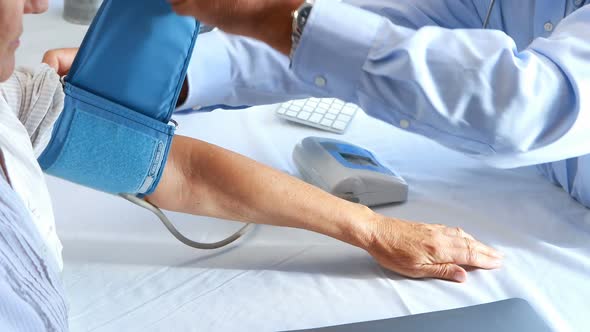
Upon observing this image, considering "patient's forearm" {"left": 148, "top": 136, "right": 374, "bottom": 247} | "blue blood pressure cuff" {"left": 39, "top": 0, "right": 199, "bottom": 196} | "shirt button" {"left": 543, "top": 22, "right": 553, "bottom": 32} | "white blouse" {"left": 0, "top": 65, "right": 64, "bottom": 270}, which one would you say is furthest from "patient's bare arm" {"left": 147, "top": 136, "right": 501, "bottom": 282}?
"shirt button" {"left": 543, "top": 22, "right": 553, "bottom": 32}

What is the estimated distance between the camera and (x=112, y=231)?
109 centimetres

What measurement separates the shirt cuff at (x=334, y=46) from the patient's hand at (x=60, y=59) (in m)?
0.43

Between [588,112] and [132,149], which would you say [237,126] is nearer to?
[132,149]

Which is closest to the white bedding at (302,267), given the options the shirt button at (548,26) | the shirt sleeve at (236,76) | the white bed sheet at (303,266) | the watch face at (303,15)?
the white bed sheet at (303,266)

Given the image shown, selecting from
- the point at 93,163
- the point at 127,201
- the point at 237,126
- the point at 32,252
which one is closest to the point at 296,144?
the point at 237,126

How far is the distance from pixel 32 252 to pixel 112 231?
1.25 feet

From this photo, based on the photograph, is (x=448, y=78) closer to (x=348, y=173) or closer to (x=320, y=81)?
(x=320, y=81)

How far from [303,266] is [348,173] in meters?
0.20

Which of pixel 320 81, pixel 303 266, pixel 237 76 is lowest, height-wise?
pixel 303 266

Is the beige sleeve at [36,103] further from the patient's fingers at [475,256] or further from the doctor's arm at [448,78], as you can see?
the patient's fingers at [475,256]

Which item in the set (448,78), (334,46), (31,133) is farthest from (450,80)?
(31,133)

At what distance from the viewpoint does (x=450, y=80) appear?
92 cm

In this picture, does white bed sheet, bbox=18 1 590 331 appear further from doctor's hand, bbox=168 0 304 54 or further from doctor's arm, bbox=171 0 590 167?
doctor's hand, bbox=168 0 304 54

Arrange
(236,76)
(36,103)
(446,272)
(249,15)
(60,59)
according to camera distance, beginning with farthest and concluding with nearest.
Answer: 1. (236,76)
2. (60,59)
3. (446,272)
4. (36,103)
5. (249,15)
